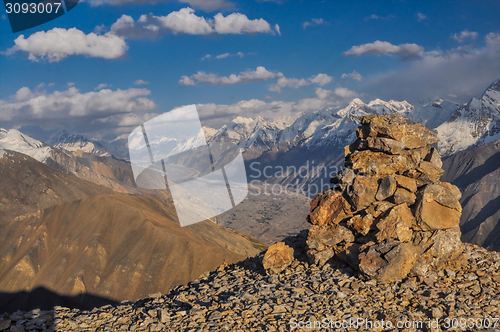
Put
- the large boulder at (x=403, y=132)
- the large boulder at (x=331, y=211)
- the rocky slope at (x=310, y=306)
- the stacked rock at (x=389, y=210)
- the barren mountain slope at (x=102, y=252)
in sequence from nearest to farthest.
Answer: the rocky slope at (x=310, y=306)
the stacked rock at (x=389, y=210)
the large boulder at (x=331, y=211)
the large boulder at (x=403, y=132)
the barren mountain slope at (x=102, y=252)

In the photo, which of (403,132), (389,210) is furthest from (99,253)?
(403,132)

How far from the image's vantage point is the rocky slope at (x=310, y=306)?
16.0m

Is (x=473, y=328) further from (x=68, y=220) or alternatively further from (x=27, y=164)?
(x=27, y=164)

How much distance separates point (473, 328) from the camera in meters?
15.2

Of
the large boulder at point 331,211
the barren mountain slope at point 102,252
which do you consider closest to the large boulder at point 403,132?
the large boulder at point 331,211

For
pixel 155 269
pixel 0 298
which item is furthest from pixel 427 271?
pixel 0 298

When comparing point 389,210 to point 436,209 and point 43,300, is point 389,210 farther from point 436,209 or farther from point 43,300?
point 43,300

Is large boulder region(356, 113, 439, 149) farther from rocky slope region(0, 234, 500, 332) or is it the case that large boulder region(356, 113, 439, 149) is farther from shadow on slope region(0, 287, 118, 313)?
shadow on slope region(0, 287, 118, 313)

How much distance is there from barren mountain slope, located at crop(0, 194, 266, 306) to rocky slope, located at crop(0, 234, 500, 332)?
6689 centimetres

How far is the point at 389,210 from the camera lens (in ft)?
73.8

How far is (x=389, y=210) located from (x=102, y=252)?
3437 inches

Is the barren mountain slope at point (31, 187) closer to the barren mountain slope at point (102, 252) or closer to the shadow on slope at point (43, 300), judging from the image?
the barren mountain slope at point (102, 252)

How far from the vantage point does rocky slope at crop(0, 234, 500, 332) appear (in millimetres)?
16000

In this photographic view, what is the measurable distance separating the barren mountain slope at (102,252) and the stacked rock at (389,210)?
67.7m
